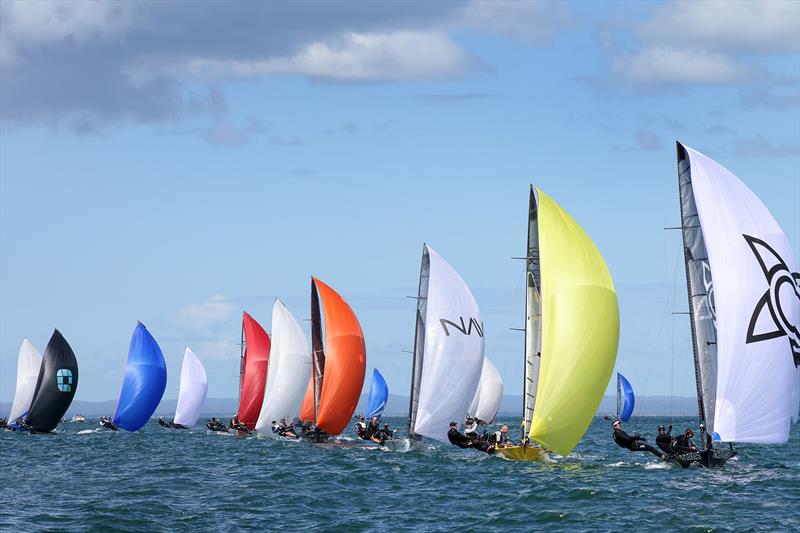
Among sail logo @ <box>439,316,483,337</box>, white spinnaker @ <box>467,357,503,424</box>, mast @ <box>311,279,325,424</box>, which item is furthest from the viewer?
white spinnaker @ <box>467,357,503,424</box>

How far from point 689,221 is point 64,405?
5008 cm

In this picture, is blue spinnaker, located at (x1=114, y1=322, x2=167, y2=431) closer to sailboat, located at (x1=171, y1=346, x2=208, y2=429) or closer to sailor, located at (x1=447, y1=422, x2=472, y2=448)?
sailboat, located at (x1=171, y1=346, x2=208, y2=429)

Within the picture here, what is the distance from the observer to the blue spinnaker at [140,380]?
74.9 meters

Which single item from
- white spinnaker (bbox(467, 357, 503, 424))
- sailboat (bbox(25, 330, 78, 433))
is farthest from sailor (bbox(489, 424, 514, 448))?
white spinnaker (bbox(467, 357, 503, 424))

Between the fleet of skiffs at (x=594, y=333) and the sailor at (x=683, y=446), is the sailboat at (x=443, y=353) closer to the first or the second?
the fleet of skiffs at (x=594, y=333)

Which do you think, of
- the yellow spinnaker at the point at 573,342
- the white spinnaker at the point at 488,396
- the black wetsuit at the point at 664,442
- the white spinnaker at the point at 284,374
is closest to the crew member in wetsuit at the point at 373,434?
the white spinnaker at the point at 284,374

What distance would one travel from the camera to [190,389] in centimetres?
9050

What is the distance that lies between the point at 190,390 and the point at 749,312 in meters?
63.4

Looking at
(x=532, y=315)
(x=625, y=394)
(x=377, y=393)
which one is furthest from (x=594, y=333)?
(x=625, y=394)

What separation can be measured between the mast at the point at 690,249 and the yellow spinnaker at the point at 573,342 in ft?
10.9

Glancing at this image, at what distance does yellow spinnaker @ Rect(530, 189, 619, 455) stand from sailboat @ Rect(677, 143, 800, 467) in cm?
462

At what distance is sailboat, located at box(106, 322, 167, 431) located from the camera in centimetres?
7488

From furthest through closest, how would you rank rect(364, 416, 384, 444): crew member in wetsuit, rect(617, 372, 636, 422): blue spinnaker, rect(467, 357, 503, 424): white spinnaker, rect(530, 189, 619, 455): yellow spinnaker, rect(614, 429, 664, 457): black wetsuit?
rect(617, 372, 636, 422): blue spinnaker
rect(467, 357, 503, 424): white spinnaker
rect(364, 416, 384, 444): crew member in wetsuit
rect(614, 429, 664, 457): black wetsuit
rect(530, 189, 619, 455): yellow spinnaker

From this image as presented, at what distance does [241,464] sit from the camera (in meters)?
47.3
